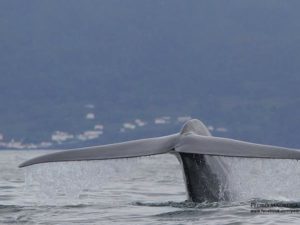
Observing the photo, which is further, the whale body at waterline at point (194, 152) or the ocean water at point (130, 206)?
the ocean water at point (130, 206)

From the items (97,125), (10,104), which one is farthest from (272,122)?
(10,104)

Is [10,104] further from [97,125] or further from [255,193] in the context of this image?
[255,193]

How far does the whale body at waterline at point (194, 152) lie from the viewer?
406 inches

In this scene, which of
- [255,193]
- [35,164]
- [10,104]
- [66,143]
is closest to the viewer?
[35,164]

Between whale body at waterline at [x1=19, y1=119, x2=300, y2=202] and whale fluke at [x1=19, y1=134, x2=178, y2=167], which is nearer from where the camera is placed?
whale body at waterline at [x1=19, y1=119, x2=300, y2=202]

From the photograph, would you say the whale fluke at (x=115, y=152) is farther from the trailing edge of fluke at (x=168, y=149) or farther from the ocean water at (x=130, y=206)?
the ocean water at (x=130, y=206)

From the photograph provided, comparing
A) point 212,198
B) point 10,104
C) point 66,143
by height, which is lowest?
point 212,198

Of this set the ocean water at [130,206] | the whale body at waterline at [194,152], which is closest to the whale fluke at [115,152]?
the whale body at waterline at [194,152]

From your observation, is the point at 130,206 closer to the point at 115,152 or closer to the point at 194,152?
the point at 115,152

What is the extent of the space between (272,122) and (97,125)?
31.0 metres

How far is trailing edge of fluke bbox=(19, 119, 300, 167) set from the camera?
34.1 feet

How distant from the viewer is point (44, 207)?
41.1 ft

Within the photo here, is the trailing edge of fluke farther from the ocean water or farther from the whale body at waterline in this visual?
the ocean water

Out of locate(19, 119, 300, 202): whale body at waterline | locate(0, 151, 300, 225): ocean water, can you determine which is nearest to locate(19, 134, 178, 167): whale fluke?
locate(19, 119, 300, 202): whale body at waterline
